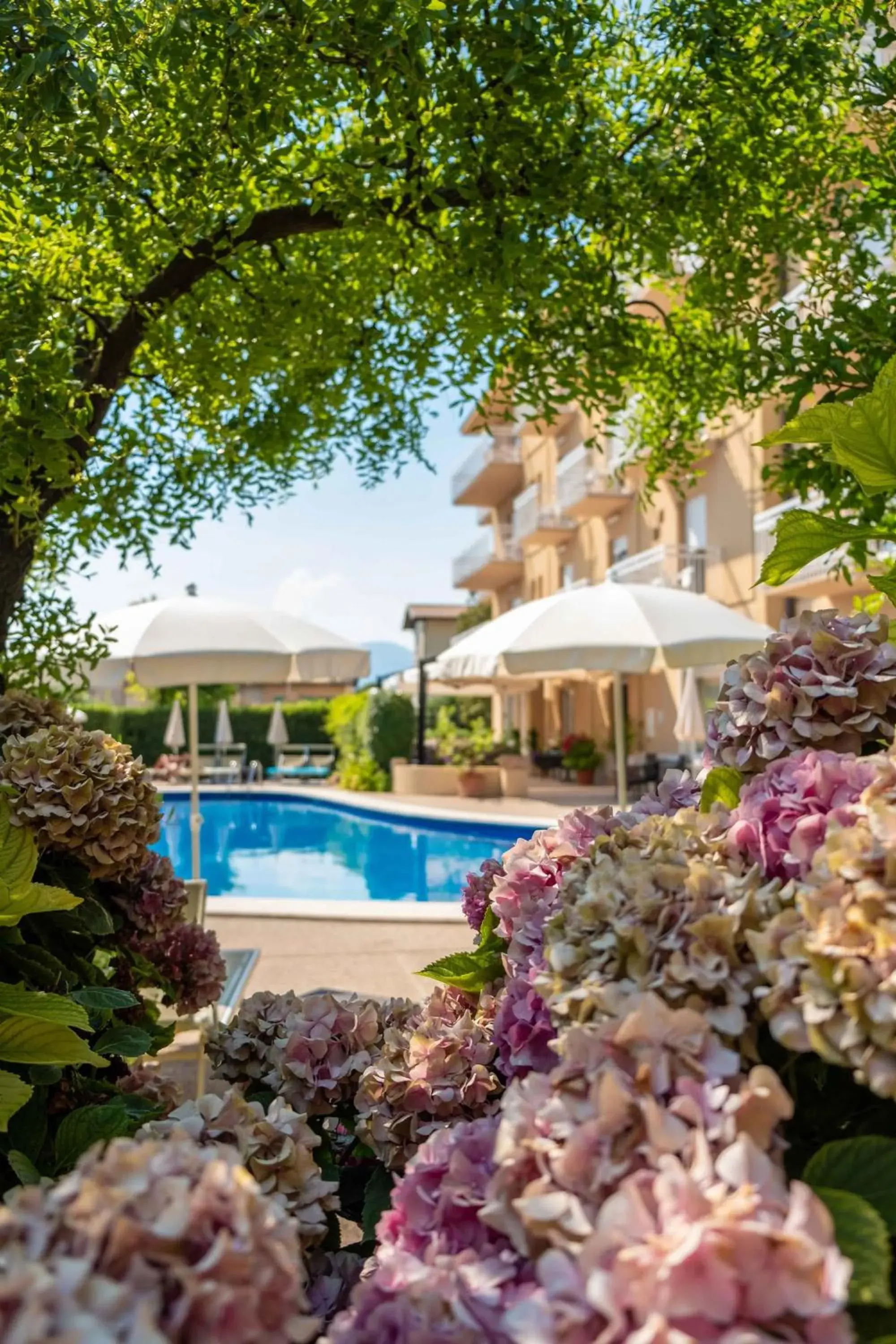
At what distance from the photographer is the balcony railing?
33.4 m

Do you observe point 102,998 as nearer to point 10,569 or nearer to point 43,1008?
point 43,1008

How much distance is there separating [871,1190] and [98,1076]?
1504 millimetres

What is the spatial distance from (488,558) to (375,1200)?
33172 mm

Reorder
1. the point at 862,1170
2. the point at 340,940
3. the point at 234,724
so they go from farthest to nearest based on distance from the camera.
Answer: the point at 234,724
the point at 340,940
the point at 862,1170

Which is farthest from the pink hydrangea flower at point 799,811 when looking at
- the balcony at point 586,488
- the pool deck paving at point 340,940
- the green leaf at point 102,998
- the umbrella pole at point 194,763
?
the balcony at point 586,488

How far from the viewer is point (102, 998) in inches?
62.0

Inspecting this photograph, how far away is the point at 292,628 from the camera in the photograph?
10.0m

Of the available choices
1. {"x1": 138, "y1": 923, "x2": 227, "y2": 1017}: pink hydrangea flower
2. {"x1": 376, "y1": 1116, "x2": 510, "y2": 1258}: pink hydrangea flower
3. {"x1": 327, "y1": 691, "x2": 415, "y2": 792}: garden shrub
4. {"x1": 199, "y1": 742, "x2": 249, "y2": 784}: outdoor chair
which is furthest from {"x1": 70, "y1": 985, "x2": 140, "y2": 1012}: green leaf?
{"x1": 327, "y1": 691, "x2": 415, "y2": 792}: garden shrub

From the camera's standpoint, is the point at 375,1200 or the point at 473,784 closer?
the point at 375,1200

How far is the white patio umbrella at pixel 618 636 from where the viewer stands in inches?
357

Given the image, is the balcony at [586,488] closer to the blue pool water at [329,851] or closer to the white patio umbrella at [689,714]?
the white patio umbrella at [689,714]

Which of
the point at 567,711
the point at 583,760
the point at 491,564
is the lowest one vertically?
the point at 583,760

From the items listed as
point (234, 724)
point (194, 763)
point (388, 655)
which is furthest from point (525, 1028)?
point (388, 655)

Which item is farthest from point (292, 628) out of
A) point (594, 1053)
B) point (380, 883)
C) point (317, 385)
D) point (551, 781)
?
point (551, 781)
